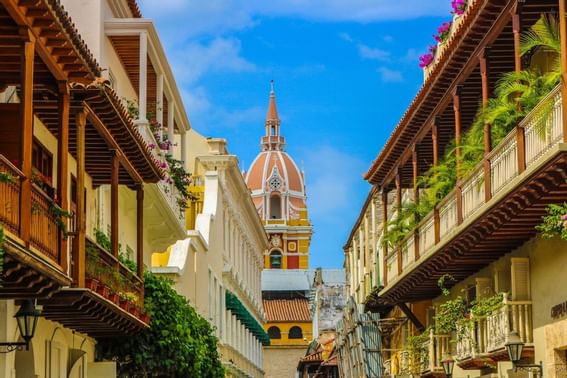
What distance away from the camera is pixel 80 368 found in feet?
79.4

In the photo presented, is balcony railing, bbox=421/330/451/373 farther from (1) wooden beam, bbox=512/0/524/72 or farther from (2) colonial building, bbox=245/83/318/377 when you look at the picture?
(2) colonial building, bbox=245/83/318/377

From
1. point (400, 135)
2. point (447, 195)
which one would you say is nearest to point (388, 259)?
point (400, 135)

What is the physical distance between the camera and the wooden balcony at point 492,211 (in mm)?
17562

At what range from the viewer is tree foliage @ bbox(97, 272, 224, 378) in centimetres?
2509

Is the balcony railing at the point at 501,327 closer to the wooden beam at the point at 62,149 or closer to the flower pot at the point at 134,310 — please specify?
the flower pot at the point at 134,310

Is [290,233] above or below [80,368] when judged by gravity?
above

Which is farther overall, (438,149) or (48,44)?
(438,149)

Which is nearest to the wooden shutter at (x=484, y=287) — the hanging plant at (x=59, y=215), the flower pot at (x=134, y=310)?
the flower pot at (x=134, y=310)

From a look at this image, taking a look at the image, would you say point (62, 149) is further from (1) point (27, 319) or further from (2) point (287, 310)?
(2) point (287, 310)

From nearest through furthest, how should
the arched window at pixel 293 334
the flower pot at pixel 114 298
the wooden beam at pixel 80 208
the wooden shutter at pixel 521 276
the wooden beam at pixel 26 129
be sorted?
1. the wooden beam at pixel 26 129
2. the wooden beam at pixel 80 208
3. the flower pot at pixel 114 298
4. the wooden shutter at pixel 521 276
5. the arched window at pixel 293 334

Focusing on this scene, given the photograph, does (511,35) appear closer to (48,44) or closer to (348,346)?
(48,44)

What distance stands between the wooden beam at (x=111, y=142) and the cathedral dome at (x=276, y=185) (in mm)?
112350

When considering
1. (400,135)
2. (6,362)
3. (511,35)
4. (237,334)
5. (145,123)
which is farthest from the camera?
(237,334)

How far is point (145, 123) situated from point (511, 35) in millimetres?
8627
